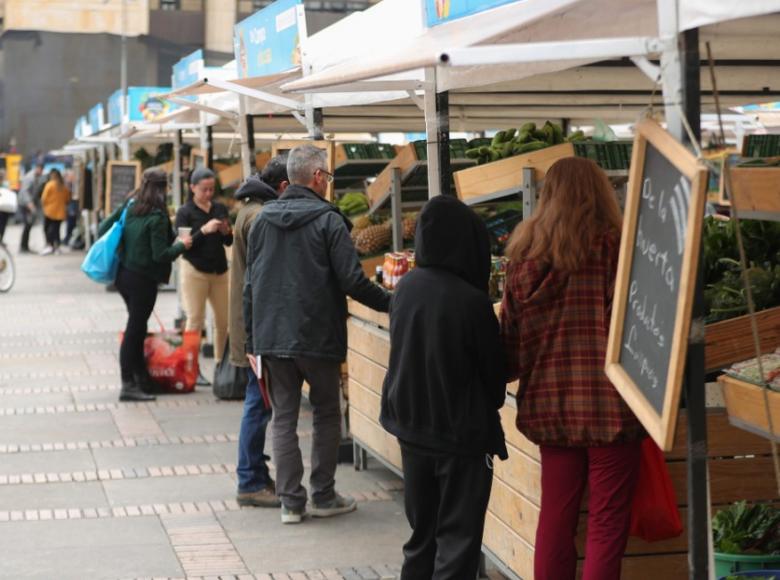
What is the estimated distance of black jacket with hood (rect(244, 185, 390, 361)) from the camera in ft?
21.4

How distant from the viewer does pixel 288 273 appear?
6.55 m

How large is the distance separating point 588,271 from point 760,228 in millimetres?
1212

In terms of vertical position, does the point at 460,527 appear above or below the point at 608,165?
below

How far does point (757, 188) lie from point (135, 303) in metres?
7.23

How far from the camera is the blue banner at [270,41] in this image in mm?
9391

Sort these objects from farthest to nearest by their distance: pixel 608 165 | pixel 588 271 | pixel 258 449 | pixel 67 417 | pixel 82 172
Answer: pixel 82 172
pixel 67 417
pixel 258 449
pixel 608 165
pixel 588 271

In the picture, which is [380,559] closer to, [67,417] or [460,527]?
[460,527]

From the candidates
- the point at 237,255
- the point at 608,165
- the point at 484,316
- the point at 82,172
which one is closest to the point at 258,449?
the point at 237,255

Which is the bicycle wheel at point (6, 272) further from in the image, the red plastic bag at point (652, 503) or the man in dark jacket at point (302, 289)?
the red plastic bag at point (652, 503)

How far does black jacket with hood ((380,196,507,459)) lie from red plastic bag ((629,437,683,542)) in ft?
1.73

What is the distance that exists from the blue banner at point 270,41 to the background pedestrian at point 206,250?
1007mm

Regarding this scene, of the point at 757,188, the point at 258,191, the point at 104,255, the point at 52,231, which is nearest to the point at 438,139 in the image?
the point at 258,191

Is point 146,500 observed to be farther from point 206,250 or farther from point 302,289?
point 206,250

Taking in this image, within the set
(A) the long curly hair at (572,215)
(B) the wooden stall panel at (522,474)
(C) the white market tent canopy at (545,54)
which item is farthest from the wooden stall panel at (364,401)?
(A) the long curly hair at (572,215)
